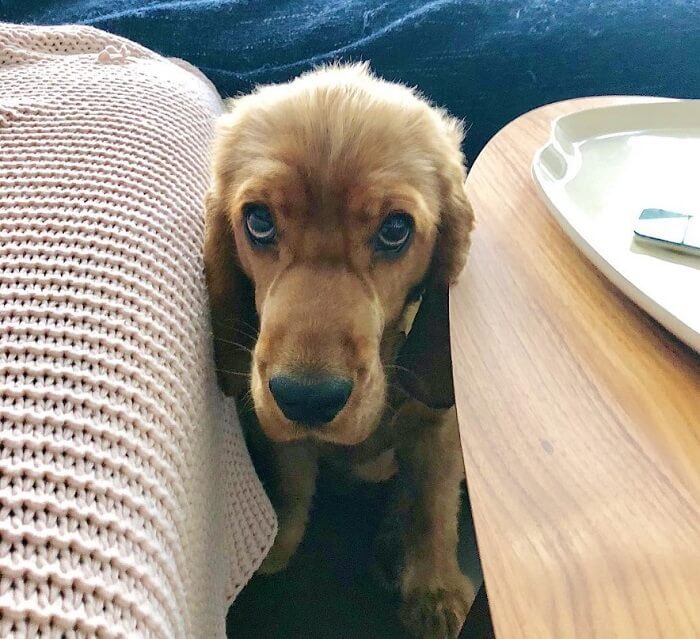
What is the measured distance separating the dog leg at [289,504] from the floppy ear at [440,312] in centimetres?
43

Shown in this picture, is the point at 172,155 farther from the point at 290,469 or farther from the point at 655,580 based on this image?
the point at 655,580

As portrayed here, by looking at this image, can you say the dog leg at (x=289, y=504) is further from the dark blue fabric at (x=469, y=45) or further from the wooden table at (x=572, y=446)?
Result: the dark blue fabric at (x=469, y=45)

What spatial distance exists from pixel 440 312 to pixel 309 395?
41 cm

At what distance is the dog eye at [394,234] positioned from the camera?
122 centimetres

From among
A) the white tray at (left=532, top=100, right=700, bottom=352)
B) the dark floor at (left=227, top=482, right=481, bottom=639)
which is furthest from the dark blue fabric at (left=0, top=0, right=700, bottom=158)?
the dark floor at (left=227, top=482, right=481, bottom=639)

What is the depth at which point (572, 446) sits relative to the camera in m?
0.75

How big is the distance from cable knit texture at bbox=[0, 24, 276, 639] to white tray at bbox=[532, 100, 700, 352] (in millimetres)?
575

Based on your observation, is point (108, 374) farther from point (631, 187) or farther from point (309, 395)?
point (631, 187)

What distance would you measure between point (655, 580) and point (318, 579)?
1.22 meters

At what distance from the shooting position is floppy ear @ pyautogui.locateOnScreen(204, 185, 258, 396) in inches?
45.1

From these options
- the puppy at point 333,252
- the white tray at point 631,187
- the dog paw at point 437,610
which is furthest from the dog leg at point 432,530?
the white tray at point 631,187

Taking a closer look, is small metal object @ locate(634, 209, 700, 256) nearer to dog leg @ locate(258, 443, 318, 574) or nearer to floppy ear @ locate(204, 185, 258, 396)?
floppy ear @ locate(204, 185, 258, 396)

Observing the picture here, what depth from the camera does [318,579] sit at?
5.65 feet

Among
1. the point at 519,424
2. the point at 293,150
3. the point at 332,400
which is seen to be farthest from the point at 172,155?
the point at 519,424
